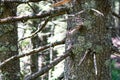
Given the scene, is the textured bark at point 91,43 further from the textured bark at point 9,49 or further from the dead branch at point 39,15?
the textured bark at point 9,49

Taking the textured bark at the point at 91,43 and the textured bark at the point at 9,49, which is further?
the textured bark at the point at 9,49

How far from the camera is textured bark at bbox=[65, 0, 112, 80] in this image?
9.52 feet

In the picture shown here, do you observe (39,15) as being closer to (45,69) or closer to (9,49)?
(45,69)

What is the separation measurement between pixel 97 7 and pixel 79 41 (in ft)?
1.25

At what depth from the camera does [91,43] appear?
9.57 feet

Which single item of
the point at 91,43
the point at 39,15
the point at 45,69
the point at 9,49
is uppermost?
the point at 39,15

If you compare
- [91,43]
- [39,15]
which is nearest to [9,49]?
[39,15]

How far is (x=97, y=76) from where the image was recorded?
9.72ft

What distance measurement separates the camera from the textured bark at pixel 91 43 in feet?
9.52

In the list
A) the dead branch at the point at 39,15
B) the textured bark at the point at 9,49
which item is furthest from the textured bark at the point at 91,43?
the textured bark at the point at 9,49

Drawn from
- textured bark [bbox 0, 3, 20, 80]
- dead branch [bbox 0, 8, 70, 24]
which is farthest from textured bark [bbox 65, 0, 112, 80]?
textured bark [bbox 0, 3, 20, 80]

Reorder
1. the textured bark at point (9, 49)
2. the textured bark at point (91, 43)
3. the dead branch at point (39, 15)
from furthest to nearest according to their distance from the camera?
the textured bark at point (9, 49) < the textured bark at point (91, 43) < the dead branch at point (39, 15)

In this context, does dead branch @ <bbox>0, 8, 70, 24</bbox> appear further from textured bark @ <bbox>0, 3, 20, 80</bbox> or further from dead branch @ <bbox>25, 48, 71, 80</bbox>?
textured bark @ <bbox>0, 3, 20, 80</bbox>

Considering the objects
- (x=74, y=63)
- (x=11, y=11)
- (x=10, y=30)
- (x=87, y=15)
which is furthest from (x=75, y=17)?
(x=10, y=30)
